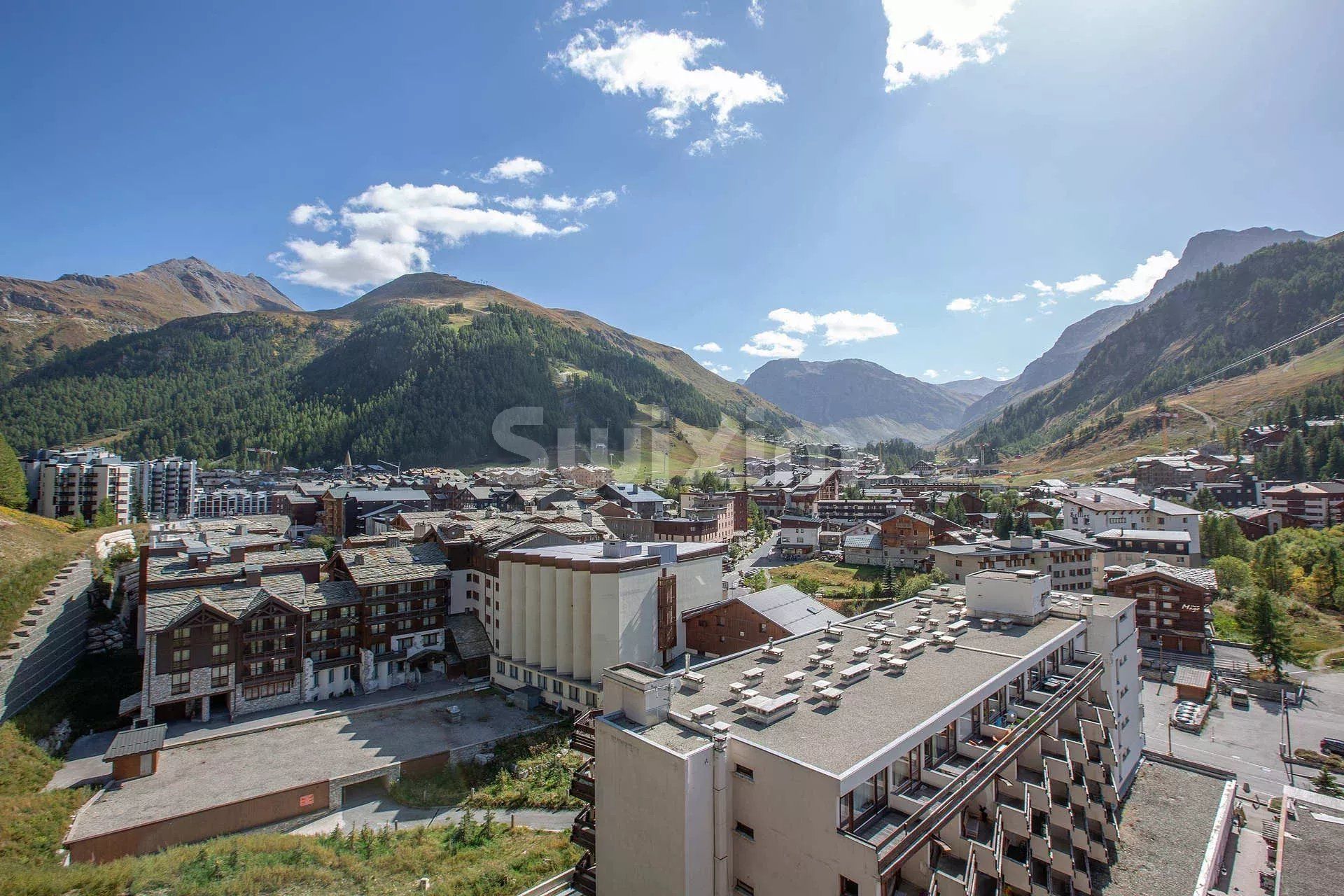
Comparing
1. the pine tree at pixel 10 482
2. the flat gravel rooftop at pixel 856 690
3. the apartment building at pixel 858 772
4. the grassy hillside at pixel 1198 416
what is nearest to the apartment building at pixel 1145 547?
the flat gravel rooftop at pixel 856 690

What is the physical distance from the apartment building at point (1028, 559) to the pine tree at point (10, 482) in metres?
95.2

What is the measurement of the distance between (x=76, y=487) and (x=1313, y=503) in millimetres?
159937

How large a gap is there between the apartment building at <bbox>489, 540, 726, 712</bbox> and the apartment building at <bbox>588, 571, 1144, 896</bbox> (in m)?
11.9

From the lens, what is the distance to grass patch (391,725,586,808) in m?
27.5

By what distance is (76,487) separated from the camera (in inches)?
3248

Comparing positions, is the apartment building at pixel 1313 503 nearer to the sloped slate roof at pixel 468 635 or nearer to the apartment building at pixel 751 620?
the apartment building at pixel 751 620

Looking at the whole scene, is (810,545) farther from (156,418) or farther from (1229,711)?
(156,418)

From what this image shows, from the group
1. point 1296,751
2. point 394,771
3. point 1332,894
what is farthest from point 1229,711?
point 394,771

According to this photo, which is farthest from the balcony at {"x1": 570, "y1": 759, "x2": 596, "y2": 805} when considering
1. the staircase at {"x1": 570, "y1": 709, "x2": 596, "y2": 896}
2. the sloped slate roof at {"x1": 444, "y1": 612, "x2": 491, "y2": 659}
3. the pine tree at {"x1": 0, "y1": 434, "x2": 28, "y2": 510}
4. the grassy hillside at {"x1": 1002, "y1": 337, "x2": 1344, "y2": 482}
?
the grassy hillside at {"x1": 1002, "y1": 337, "x2": 1344, "y2": 482}

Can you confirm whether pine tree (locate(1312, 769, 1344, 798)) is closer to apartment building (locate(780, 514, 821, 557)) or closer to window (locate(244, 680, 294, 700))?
apartment building (locate(780, 514, 821, 557))

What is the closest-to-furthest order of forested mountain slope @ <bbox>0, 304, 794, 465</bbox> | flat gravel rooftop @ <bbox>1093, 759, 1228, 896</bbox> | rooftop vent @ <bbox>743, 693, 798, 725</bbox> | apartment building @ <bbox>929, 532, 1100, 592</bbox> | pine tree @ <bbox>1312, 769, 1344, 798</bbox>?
rooftop vent @ <bbox>743, 693, 798, 725</bbox>, flat gravel rooftop @ <bbox>1093, 759, 1228, 896</bbox>, pine tree @ <bbox>1312, 769, 1344, 798</bbox>, apartment building @ <bbox>929, 532, 1100, 592</bbox>, forested mountain slope @ <bbox>0, 304, 794, 465</bbox>

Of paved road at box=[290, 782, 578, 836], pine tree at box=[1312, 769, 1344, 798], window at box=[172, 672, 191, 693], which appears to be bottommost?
pine tree at box=[1312, 769, 1344, 798]

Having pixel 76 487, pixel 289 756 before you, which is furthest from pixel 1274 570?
pixel 76 487

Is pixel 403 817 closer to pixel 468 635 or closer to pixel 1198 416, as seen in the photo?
pixel 468 635
